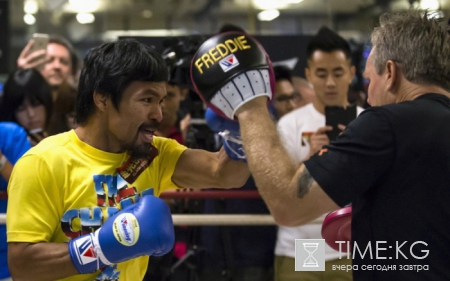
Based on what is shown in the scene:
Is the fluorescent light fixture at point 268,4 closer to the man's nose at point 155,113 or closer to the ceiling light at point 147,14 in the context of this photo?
the ceiling light at point 147,14

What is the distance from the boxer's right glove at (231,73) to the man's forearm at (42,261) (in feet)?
1.74

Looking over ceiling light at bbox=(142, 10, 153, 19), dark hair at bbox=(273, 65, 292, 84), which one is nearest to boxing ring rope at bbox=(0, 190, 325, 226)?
dark hair at bbox=(273, 65, 292, 84)

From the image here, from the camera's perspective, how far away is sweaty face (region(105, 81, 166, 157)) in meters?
1.58

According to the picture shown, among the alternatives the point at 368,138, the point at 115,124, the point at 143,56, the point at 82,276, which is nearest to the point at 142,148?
the point at 115,124

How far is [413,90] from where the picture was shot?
4.18 ft

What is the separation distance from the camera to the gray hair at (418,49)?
1.25 metres

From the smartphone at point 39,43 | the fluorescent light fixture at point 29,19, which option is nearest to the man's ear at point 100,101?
the smartphone at point 39,43

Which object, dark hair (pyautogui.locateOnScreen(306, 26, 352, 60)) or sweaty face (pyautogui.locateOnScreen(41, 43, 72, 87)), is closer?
dark hair (pyautogui.locateOnScreen(306, 26, 352, 60))

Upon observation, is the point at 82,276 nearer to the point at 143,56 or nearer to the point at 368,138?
the point at 143,56

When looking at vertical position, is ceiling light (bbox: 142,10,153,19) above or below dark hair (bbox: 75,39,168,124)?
above

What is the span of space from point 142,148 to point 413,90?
0.73 m

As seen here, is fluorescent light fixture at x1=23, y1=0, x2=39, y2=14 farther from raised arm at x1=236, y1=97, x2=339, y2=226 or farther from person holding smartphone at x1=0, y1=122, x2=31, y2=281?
raised arm at x1=236, y1=97, x2=339, y2=226

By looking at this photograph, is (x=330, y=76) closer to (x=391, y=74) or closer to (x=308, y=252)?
(x=308, y=252)

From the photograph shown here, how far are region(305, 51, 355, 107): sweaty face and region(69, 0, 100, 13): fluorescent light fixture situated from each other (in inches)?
78.1
